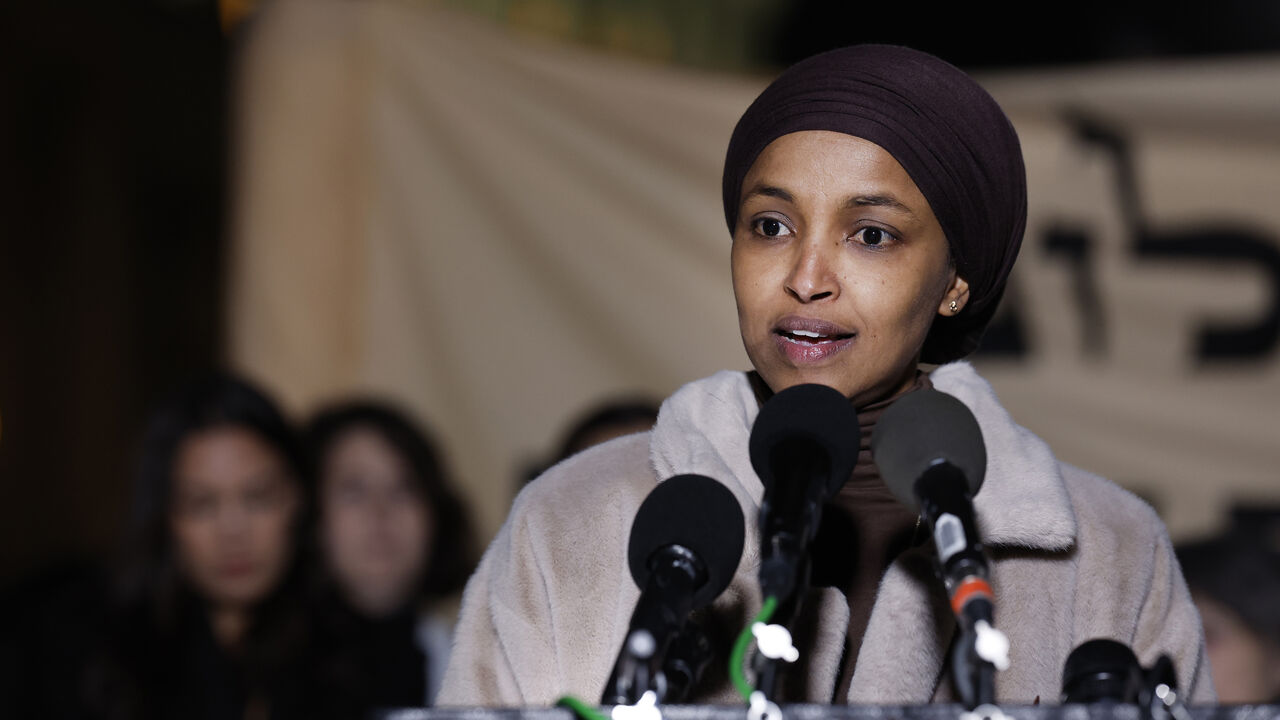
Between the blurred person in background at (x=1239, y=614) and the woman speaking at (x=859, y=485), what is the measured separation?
1302 millimetres

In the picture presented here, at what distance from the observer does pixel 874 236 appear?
1.53 meters

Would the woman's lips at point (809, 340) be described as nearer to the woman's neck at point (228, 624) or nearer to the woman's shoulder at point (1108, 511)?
the woman's shoulder at point (1108, 511)

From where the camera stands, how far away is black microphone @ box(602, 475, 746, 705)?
1.06m

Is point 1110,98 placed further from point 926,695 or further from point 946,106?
point 926,695

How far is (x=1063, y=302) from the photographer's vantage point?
367 cm

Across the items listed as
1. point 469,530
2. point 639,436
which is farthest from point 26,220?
point 639,436

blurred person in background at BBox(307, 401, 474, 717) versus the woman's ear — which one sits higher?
the woman's ear

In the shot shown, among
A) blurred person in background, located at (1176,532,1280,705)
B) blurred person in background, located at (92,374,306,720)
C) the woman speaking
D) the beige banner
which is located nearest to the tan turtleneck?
the woman speaking

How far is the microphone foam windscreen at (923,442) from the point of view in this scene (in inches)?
46.9

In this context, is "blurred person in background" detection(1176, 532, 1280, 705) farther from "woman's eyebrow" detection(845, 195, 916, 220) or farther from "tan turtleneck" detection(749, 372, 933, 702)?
"woman's eyebrow" detection(845, 195, 916, 220)

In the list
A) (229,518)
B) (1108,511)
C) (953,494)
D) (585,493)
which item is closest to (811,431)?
(953,494)

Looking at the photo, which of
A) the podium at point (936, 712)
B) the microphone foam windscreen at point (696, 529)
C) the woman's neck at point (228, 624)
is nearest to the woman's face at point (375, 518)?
the woman's neck at point (228, 624)

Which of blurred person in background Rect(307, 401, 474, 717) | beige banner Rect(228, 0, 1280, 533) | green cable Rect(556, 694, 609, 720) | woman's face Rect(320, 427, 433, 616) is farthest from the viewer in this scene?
beige banner Rect(228, 0, 1280, 533)

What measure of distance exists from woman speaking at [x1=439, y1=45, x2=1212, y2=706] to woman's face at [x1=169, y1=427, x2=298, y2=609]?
171 centimetres
